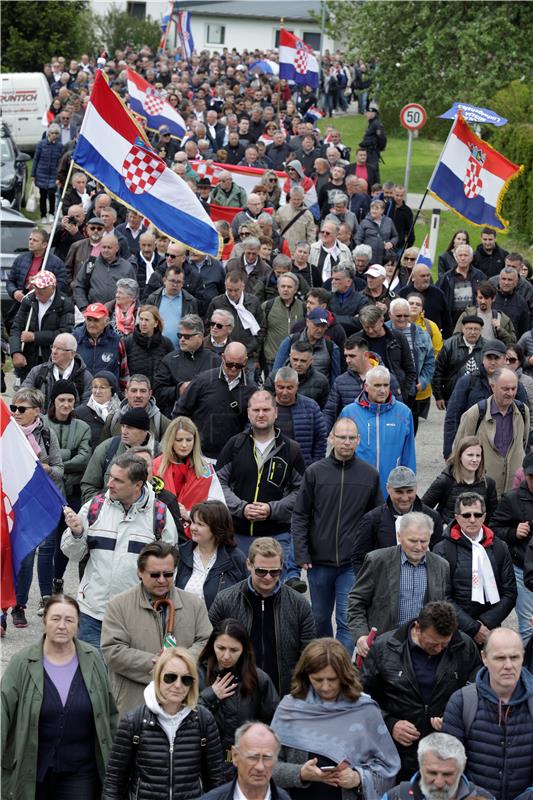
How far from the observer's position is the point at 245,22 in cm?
8894

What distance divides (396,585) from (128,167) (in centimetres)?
698

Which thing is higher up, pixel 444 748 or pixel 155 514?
pixel 444 748

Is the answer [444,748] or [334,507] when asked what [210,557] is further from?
[444,748]

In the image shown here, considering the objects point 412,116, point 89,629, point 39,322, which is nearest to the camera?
point 89,629

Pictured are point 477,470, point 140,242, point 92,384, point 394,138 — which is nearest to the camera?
point 477,470

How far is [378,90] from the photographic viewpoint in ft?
126

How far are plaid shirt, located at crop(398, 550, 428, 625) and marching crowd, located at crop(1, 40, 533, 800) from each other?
0.01 meters

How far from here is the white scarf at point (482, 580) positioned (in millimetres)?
8977

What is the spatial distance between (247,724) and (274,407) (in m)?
4.11

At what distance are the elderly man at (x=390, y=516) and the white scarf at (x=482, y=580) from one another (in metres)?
0.49

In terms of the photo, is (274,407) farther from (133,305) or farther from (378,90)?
(378,90)

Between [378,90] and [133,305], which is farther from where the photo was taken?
[378,90]

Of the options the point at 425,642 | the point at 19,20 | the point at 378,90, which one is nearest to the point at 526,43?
the point at 378,90

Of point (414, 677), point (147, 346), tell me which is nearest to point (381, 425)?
point (147, 346)
